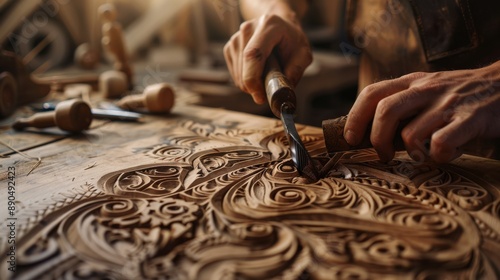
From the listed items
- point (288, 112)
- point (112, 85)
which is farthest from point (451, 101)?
point (112, 85)

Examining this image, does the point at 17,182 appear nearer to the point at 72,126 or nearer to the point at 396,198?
the point at 72,126

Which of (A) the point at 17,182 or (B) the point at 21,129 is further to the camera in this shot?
(B) the point at 21,129

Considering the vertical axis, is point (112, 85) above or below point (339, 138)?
above

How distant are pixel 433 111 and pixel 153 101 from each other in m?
1.28

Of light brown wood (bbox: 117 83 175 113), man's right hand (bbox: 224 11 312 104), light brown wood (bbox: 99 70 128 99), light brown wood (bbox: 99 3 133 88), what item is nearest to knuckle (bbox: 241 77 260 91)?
man's right hand (bbox: 224 11 312 104)

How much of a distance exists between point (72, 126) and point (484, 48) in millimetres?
1597

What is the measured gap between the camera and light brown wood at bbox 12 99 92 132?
1.74m

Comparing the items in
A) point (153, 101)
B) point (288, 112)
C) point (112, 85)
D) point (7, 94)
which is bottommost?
point (288, 112)

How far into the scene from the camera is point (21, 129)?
186cm

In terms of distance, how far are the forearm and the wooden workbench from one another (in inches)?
30.3

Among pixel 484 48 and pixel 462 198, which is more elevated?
pixel 484 48

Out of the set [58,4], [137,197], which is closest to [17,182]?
[137,197]

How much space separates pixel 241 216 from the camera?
1065mm

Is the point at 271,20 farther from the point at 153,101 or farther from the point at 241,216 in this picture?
the point at 241,216
